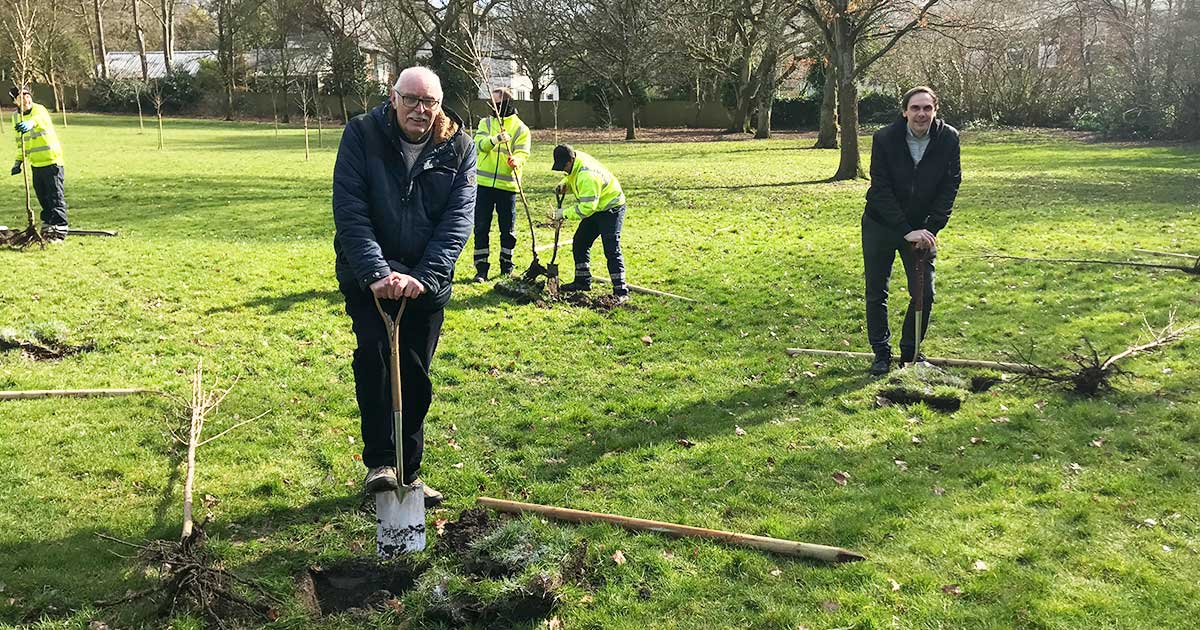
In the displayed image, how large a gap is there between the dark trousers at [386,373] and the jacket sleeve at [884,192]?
391cm

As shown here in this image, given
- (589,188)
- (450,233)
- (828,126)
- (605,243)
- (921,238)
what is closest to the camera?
(450,233)

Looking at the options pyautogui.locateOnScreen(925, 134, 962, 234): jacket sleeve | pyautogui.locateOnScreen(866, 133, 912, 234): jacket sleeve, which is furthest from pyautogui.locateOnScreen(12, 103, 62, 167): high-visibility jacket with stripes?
pyautogui.locateOnScreen(925, 134, 962, 234): jacket sleeve

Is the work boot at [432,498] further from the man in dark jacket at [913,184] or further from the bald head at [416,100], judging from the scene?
the man in dark jacket at [913,184]

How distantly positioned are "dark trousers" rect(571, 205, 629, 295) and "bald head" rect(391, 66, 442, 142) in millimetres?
5021

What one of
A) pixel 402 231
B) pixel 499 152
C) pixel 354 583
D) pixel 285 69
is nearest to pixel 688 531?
pixel 354 583

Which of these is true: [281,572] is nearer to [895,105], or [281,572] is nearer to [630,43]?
[630,43]

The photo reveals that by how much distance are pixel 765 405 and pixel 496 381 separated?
87.1 inches

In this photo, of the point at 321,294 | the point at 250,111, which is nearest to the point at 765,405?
the point at 321,294

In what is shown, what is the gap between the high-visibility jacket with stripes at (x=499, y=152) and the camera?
9727mm

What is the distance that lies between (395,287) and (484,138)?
20.1ft

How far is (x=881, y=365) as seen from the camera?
7.16 m

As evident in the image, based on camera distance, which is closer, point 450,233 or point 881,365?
point 450,233

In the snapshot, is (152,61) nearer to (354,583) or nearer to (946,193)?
(946,193)

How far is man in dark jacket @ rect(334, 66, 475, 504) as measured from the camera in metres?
4.08
